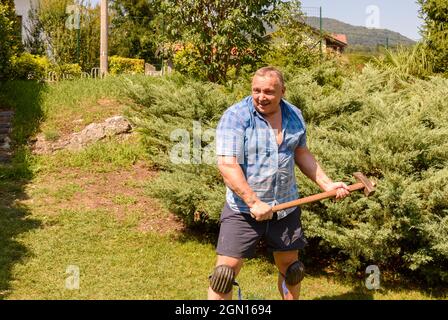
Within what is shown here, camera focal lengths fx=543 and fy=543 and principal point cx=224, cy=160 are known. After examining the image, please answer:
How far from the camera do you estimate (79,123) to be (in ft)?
29.5

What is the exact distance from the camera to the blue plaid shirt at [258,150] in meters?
3.11

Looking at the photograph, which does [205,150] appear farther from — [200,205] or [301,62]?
[301,62]

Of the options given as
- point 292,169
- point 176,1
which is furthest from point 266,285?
point 176,1

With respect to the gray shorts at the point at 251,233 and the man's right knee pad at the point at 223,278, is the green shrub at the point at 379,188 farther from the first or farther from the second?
the man's right knee pad at the point at 223,278

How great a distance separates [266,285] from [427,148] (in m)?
1.79

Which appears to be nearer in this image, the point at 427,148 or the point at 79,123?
the point at 427,148

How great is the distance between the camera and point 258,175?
10.5 ft

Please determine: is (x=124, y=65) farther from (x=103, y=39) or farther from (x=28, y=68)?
(x=28, y=68)

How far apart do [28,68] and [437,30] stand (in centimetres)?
922

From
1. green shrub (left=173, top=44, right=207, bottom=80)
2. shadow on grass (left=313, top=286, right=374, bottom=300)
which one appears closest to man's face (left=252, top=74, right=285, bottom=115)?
shadow on grass (left=313, top=286, right=374, bottom=300)

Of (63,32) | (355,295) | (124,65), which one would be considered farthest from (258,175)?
(124,65)

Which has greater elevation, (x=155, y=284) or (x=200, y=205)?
(x=200, y=205)

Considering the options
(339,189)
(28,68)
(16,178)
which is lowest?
(16,178)

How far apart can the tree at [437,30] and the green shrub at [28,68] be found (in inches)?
349
